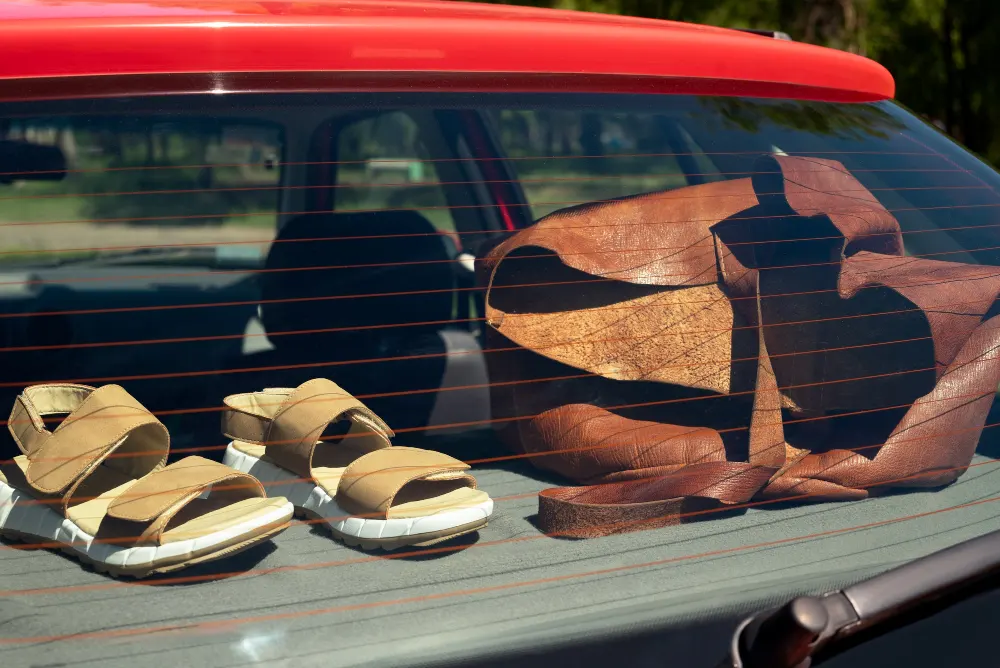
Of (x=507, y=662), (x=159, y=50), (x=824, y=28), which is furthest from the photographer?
(x=824, y=28)

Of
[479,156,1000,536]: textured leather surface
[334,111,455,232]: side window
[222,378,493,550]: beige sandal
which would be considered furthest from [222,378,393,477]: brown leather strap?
[334,111,455,232]: side window

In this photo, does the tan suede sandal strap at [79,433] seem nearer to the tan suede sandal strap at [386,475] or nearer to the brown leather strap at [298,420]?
the brown leather strap at [298,420]

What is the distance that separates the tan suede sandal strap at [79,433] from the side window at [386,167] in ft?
1.64

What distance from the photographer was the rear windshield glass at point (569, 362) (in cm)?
126

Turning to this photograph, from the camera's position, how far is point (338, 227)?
1940 millimetres

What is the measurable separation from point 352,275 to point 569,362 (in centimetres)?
41

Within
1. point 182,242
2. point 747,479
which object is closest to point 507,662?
point 747,479

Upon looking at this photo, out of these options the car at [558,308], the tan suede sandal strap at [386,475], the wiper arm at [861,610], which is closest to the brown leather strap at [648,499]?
the car at [558,308]

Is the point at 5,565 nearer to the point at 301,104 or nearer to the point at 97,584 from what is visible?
the point at 97,584

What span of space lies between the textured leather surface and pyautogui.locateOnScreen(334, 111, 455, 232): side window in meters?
0.29

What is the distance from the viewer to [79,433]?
136 centimetres

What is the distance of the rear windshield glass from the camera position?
1262 mm

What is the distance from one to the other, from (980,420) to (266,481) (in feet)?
3.45

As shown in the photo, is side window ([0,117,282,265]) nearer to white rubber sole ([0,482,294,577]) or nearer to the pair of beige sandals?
the pair of beige sandals
